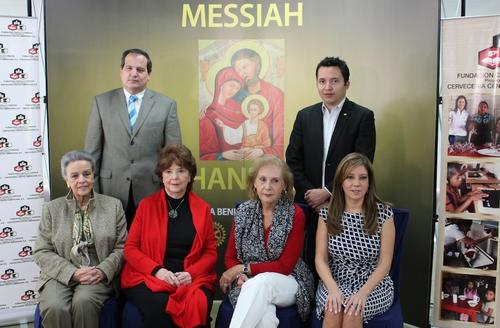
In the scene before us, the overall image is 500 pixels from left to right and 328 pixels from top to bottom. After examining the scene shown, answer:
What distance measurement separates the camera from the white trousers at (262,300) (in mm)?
2486

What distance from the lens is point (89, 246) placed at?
296cm

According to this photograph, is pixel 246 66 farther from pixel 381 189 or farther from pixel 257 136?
pixel 381 189

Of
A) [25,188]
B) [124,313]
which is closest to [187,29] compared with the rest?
[25,188]

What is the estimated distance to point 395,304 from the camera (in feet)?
9.20

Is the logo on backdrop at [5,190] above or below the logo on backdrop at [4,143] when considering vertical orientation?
below

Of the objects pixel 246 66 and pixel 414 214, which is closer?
pixel 414 214

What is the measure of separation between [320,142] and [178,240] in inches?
44.8

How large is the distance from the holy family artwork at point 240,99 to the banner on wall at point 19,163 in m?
1.28

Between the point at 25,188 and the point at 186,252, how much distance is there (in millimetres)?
1595

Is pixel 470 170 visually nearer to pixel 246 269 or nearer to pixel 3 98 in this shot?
pixel 246 269

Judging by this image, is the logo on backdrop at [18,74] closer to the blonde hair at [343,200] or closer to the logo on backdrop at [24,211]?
the logo on backdrop at [24,211]

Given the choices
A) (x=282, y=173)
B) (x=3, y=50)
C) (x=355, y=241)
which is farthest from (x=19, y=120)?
(x=355, y=241)

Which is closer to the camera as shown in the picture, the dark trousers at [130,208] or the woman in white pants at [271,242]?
the woman in white pants at [271,242]

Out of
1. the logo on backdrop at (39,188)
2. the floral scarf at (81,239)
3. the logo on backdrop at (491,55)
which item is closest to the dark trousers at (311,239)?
the floral scarf at (81,239)
